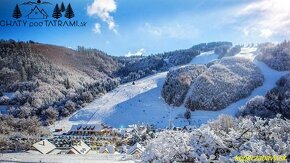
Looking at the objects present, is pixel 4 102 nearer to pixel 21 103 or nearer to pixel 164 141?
pixel 21 103

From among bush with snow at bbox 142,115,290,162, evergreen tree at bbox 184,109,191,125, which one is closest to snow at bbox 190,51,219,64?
evergreen tree at bbox 184,109,191,125

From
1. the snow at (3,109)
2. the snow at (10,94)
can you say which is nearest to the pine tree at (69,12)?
the snow at (3,109)

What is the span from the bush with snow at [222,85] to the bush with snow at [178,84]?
1901 millimetres

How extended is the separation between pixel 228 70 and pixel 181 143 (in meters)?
111

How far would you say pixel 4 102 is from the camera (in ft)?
333

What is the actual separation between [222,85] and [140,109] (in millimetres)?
20348

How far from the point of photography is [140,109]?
10481cm

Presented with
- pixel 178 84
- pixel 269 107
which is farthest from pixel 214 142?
pixel 178 84

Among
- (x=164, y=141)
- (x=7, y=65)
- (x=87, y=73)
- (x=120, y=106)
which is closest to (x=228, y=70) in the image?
(x=120, y=106)

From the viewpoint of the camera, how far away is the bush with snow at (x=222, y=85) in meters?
98.8

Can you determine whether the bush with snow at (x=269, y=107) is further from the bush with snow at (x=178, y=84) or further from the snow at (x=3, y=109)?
the snow at (x=3, y=109)

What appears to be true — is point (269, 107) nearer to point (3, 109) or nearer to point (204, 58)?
point (3, 109)

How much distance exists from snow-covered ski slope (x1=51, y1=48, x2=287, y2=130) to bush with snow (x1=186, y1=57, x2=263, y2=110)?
175 centimetres

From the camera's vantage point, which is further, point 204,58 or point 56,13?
point 204,58
